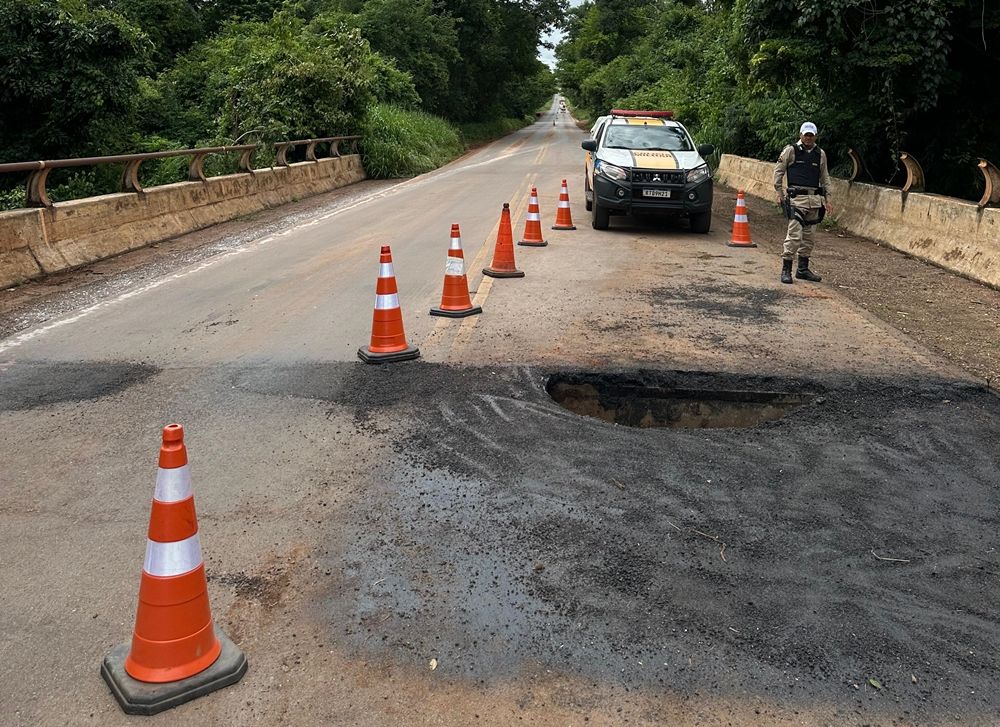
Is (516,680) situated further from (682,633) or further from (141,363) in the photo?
(141,363)

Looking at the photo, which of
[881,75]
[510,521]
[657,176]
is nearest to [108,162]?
[657,176]

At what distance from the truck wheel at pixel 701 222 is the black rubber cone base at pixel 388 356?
8.18 meters

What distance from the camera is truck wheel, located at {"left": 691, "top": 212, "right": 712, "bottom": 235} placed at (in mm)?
13546

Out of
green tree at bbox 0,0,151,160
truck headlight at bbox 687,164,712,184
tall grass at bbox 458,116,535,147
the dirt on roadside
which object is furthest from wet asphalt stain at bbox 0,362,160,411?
tall grass at bbox 458,116,535,147

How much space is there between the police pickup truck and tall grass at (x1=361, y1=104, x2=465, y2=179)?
14.3 m

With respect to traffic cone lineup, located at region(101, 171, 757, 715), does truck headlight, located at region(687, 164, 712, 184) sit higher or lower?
higher

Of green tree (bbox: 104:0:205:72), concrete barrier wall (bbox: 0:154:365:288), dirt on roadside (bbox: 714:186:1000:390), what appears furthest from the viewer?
green tree (bbox: 104:0:205:72)

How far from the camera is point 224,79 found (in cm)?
2631

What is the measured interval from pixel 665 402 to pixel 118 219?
9385 millimetres

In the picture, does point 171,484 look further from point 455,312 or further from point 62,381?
point 455,312

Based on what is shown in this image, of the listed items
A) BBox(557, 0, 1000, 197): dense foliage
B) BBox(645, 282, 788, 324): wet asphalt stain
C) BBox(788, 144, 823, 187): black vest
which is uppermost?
BBox(557, 0, 1000, 197): dense foliage

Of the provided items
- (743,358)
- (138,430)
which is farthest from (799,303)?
(138,430)

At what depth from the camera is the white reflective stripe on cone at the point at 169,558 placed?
284 cm

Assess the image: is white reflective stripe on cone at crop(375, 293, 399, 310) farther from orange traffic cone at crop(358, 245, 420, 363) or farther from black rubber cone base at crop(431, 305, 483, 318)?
black rubber cone base at crop(431, 305, 483, 318)
